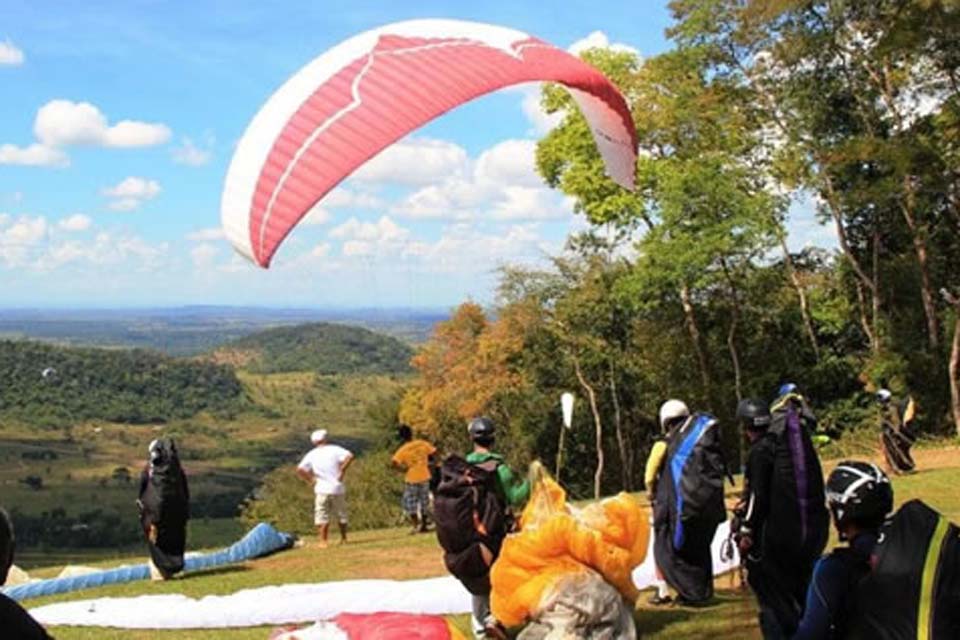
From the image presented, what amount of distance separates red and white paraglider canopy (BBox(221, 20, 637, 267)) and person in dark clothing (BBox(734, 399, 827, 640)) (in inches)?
113

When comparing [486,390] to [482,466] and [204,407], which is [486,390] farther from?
[204,407]

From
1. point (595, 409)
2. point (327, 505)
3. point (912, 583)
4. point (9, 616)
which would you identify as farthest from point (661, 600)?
point (595, 409)

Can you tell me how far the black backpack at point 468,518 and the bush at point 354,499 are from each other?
111 feet

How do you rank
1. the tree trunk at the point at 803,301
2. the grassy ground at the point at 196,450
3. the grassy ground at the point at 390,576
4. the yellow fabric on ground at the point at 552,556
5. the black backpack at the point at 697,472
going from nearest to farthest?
the yellow fabric on ground at the point at 552,556, the black backpack at the point at 697,472, the grassy ground at the point at 390,576, the tree trunk at the point at 803,301, the grassy ground at the point at 196,450

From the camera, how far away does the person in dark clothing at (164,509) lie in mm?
12109

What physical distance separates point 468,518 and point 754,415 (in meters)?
1.96

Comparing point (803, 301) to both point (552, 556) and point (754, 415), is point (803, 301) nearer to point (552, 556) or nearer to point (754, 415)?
point (754, 415)

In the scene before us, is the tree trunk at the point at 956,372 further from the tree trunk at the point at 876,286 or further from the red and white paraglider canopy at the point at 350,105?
the red and white paraglider canopy at the point at 350,105

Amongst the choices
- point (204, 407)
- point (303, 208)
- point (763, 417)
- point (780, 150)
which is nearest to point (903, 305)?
point (780, 150)

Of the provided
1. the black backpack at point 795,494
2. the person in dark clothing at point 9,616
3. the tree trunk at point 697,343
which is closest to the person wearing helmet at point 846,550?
the black backpack at point 795,494

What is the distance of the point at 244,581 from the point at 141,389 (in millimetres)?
170930

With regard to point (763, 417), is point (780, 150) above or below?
above

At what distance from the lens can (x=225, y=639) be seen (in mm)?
8867

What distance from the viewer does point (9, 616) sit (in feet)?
11.1
